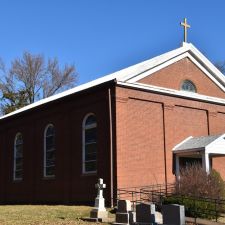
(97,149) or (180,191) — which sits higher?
(97,149)

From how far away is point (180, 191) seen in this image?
65.9ft

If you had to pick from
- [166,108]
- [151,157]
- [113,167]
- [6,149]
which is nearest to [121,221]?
[113,167]

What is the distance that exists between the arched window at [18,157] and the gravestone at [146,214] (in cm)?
1918

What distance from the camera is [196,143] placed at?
1027 inches

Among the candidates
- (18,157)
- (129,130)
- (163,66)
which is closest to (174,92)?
(163,66)

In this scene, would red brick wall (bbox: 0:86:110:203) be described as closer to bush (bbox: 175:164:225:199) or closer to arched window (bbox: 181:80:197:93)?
bush (bbox: 175:164:225:199)

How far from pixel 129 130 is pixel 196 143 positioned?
3916 millimetres

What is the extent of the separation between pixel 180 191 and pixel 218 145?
20.0 feet

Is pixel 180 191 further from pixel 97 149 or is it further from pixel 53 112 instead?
pixel 53 112

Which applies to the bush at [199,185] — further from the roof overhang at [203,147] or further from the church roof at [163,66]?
the church roof at [163,66]

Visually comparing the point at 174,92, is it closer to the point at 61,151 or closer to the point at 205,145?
the point at 205,145

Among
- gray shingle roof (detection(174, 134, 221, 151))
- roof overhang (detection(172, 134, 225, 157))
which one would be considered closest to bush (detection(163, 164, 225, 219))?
roof overhang (detection(172, 134, 225, 157))

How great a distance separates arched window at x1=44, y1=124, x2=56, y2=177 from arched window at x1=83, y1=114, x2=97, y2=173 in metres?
3.44

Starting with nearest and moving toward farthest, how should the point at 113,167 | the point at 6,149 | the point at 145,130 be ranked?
the point at 113,167 → the point at 145,130 → the point at 6,149
